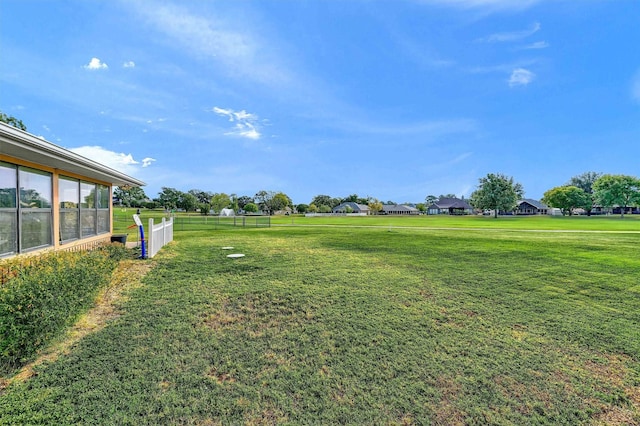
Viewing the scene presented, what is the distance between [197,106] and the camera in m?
21.4

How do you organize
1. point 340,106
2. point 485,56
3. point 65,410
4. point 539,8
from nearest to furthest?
point 65,410, point 539,8, point 485,56, point 340,106

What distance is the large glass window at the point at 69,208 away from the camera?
25.9ft

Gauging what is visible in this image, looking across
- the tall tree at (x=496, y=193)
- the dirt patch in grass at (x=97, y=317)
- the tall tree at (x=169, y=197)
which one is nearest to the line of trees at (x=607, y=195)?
the tall tree at (x=496, y=193)

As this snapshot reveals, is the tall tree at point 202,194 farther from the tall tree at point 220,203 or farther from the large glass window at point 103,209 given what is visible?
the large glass window at point 103,209


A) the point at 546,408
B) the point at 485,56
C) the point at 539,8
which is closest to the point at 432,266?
the point at 546,408

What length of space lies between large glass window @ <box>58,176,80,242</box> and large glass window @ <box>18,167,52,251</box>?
2.17 ft

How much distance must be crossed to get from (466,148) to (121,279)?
54.9 meters

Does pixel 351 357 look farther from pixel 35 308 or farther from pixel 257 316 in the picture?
pixel 35 308

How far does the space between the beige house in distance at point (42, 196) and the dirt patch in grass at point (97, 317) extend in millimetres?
1965

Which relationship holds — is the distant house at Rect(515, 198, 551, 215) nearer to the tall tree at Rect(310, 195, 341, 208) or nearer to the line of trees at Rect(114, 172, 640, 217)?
the line of trees at Rect(114, 172, 640, 217)

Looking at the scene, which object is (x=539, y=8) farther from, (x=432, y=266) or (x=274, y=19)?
(x=432, y=266)

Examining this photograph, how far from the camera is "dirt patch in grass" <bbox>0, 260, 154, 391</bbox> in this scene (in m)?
2.89

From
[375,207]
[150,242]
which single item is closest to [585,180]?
[375,207]

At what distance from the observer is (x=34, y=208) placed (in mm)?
6578
